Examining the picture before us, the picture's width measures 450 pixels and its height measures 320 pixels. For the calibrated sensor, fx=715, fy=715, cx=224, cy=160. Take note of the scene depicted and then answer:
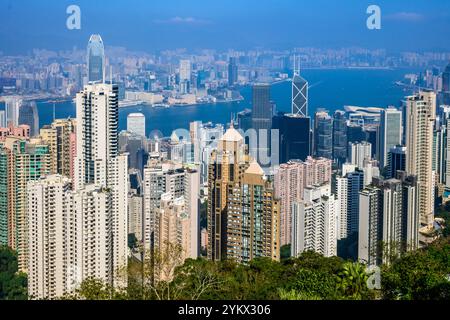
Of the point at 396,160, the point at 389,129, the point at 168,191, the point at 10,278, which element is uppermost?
the point at 389,129

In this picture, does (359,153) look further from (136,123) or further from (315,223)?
(136,123)

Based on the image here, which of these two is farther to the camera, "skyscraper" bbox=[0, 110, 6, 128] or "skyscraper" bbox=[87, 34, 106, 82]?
"skyscraper" bbox=[0, 110, 6, 128]

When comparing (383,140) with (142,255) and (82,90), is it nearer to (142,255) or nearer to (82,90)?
(82,90)

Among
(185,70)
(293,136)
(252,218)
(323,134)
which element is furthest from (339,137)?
(252,218)

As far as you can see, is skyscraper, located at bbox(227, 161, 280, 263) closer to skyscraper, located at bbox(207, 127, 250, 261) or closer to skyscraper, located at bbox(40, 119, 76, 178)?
skyscraper, located at bbox(207, 127, 250, 261)

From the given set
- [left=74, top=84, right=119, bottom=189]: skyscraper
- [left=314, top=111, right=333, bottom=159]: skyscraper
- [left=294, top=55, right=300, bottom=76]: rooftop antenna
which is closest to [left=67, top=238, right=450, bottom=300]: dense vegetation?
[left=74, top=84, right=119, bottom=189]: skyscraper

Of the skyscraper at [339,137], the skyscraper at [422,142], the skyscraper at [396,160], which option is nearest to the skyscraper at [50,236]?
the skyscraper at [339,137]
